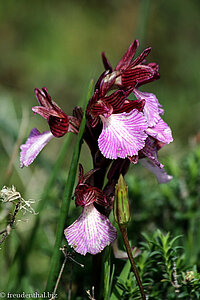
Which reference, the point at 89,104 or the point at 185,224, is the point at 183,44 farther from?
the point at 89,104

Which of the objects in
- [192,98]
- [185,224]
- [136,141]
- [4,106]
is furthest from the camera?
[192,98]

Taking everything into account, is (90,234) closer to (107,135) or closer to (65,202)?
(65,202)

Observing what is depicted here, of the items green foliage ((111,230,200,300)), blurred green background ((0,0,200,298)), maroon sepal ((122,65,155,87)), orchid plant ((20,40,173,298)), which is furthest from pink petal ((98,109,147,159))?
blurred green background ((0,0,200,298))

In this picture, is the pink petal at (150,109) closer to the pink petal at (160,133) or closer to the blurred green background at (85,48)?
the pink petal at (160,133)

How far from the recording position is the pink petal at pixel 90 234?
0.86 metres

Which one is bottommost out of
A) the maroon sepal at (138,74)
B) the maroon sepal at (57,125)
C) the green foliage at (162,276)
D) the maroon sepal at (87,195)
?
the green foliage at (162,276)

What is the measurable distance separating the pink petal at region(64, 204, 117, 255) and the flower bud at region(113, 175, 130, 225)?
61mm

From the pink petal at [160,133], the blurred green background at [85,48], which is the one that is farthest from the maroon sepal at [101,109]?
the blurred green background at [85,48]

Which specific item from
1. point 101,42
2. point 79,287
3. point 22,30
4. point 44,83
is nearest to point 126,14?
point 101,42

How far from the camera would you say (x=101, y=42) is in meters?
3.95

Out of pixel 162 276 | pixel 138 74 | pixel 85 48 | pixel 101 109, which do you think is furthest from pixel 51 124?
pixel 85 48

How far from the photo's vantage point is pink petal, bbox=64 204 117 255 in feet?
2.84

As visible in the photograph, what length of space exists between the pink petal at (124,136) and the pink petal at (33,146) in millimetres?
179

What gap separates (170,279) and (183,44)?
3.28 m
